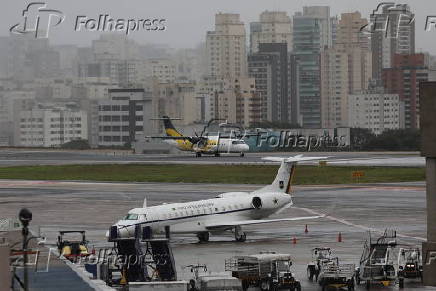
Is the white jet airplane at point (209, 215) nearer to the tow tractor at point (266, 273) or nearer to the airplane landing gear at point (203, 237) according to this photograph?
the airplane landing gear at point (203, 237)

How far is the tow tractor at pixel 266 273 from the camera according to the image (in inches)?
2090

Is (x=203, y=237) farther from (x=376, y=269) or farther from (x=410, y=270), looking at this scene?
(x=410, y=270)

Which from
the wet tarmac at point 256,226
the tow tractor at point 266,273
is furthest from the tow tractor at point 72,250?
the tow tractor at point 266,273

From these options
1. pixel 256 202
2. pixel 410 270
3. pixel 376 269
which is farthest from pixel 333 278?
pixel 256 202

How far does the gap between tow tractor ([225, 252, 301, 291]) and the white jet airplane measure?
50.5 feet

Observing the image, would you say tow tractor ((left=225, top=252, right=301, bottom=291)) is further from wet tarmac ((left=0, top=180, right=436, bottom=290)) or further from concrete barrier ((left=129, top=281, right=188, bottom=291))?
concrete barrier ((left=129, top=281, right=188, bottom=291))

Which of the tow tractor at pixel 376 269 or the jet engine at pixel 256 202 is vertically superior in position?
the jet engine at pixel 256 202

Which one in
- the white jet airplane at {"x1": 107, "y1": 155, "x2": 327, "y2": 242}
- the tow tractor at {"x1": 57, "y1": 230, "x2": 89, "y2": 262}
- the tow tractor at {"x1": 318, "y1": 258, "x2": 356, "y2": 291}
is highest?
the white jet airplane at {"x1": 107, "y1": 155, "x2": 327, "y2": 242}

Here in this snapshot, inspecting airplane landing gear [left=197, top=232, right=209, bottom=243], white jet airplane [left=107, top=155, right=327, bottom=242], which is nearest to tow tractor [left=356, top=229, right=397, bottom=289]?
white jet airplane [left=107, top=155, right=327, bottom=242]

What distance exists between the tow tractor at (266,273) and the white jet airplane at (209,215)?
1540 centimetres

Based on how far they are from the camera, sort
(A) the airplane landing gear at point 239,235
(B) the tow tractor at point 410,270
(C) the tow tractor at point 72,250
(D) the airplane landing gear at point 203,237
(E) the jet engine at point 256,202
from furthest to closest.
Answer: (E) the jet engine at point 256,202 → (A) the airplane landing gear at point 239,235 → (D) the airplane landing gear at point 203,237 → (C) the tow tractor at point 72,250 → (B) the tow tractor at point 410,270

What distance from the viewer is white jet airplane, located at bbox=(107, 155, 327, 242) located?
7075cm

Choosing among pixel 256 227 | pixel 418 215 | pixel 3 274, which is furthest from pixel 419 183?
pixel 3 274

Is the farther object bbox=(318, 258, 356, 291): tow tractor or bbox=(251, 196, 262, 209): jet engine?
bbox=(251, 196, 262, 209): jet engine
